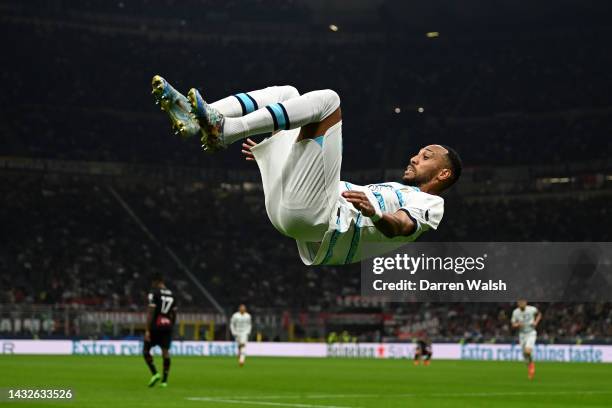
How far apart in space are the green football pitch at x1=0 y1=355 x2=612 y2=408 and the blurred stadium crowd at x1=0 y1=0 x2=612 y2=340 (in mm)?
18991

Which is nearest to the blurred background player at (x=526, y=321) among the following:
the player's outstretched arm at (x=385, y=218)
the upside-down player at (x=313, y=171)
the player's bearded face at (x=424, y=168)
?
the upside-down player at (x=313, y=171)

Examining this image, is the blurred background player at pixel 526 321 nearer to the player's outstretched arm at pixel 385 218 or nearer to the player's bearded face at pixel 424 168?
the player's bearded face at pixel 424 168

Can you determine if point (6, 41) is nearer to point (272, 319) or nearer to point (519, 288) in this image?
point (272, 319)

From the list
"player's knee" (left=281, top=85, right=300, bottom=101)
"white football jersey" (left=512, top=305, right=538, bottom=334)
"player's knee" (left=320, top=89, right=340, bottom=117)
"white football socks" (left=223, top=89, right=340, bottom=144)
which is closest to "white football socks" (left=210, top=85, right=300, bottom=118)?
"player's knee" (left=281, top=85, right=300, bottom=101)

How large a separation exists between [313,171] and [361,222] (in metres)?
0.82

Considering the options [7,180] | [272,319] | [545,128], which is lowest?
[272,319]

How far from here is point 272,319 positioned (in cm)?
4831

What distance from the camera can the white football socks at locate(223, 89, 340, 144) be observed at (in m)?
8.38

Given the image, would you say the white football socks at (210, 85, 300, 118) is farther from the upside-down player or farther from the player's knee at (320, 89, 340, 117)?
the player's knee at (320, 89, 340, 117)

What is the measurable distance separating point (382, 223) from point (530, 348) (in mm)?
21376

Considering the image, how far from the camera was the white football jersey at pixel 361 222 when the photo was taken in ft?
31.2

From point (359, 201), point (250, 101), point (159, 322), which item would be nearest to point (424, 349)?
point (159, 322)

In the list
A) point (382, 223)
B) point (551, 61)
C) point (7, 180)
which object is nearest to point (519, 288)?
point (551, 61)

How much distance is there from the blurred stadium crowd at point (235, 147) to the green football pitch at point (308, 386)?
62.3ft
